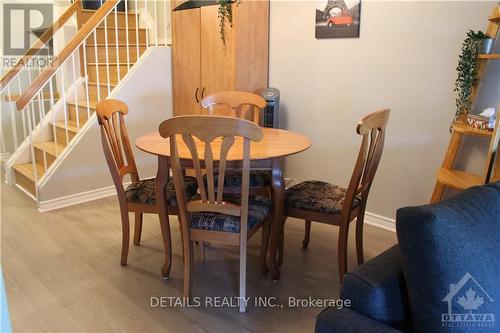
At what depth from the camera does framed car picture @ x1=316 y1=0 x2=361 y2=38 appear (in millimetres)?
3145

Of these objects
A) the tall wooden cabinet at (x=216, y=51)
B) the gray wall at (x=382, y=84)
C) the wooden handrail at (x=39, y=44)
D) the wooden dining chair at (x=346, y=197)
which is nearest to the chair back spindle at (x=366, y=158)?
the wooden dining chair at (x=346, y=197)

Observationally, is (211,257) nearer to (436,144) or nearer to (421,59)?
(436,144)

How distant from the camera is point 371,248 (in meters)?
2.91

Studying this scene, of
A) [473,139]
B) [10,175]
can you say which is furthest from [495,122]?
[10,175]

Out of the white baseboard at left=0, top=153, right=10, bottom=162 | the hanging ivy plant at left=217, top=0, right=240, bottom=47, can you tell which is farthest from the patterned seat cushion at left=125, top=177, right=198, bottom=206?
the white baseboard at left=0, top=153, right=10, bottom=162

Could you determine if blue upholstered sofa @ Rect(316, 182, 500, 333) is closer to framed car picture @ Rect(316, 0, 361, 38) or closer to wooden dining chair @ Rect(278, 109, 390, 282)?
wooden dining chair @ Rect(278, 109, 390, 282)

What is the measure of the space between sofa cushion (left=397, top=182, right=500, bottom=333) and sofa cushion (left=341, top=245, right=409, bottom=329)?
0.15 ft

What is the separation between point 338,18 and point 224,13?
0.94 metres

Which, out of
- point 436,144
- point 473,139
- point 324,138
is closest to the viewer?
point 473,139

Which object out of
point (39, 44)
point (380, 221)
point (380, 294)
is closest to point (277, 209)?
point (380, 294)

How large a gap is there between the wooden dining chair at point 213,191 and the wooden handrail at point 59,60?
1.72 m

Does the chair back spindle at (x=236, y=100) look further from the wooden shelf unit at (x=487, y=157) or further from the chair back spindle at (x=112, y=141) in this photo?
the wooden shelf unit at (x=487, y=157)

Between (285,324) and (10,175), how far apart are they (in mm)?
3383

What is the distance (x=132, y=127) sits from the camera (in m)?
4.09
